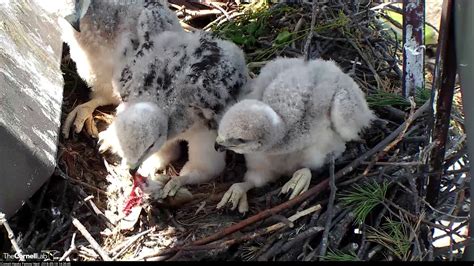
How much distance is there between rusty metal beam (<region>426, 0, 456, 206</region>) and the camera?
2.47 meters

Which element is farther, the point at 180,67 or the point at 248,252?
the point at 180,67

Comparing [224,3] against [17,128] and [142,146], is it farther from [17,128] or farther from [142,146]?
[17,128]

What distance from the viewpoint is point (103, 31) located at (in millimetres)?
4000

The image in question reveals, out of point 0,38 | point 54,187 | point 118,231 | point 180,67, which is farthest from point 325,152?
point 0,38

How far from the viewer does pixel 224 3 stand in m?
5.03

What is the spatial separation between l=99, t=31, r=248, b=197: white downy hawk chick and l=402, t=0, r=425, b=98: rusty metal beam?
0.93 meters

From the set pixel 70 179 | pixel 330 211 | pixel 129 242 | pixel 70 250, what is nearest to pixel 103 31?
pixel 70 179

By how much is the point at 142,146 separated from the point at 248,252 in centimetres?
74

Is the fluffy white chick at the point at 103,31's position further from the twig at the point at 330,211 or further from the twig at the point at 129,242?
the twig at the point at 330,211

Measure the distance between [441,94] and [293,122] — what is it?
83 cm

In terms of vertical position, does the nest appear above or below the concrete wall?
below

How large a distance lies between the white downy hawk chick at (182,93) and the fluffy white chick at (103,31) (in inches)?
6.0

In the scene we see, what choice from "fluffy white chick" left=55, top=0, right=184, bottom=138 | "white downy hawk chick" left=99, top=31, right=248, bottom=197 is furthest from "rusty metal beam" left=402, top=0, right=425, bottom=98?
"fluffy white chick" left=55, top=0, right=184, bottom=138

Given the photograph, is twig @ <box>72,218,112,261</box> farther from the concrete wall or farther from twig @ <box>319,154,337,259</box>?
twig @ <box>319,154,337,259</box>
